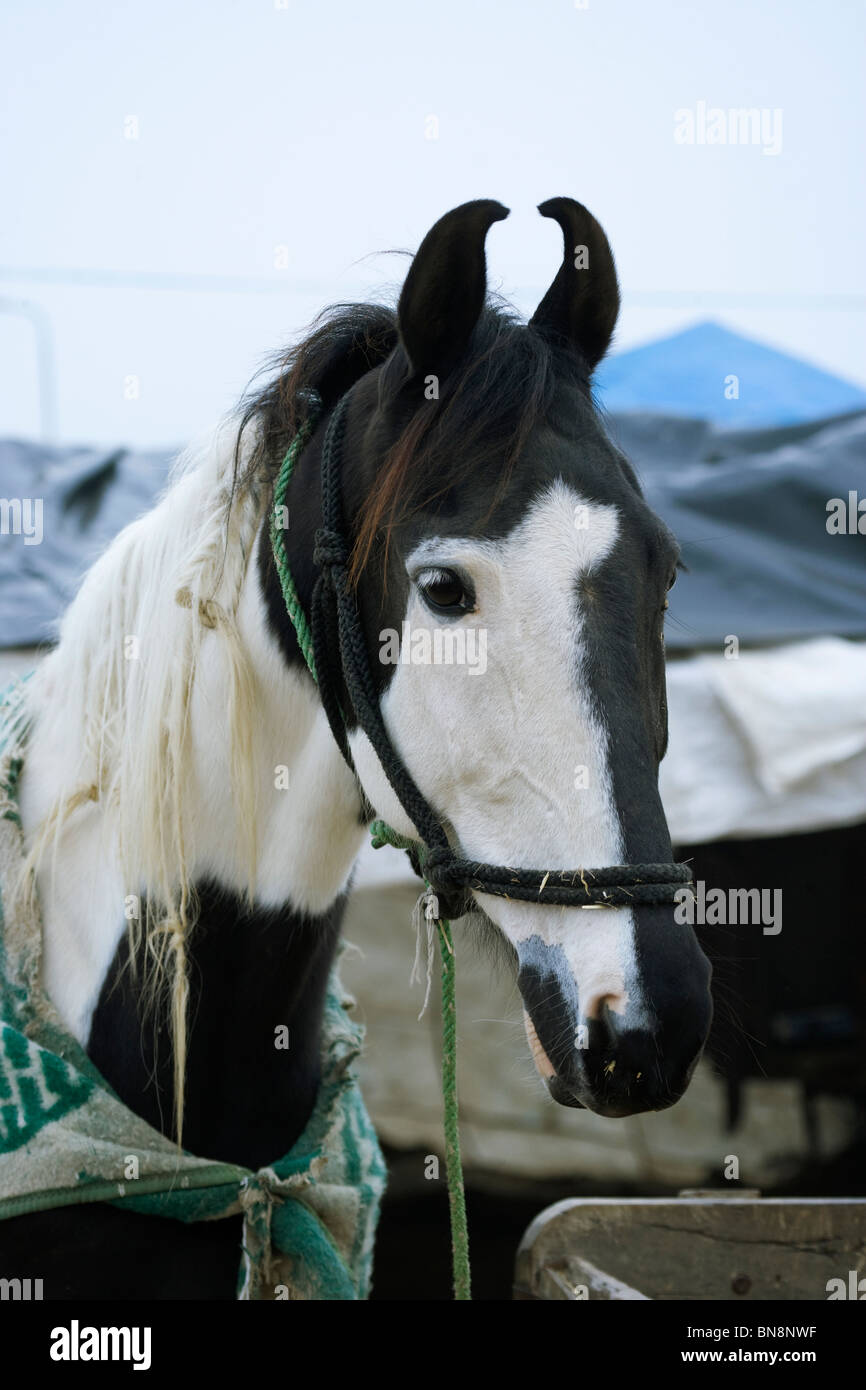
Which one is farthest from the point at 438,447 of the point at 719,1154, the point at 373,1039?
the point at 719,1154

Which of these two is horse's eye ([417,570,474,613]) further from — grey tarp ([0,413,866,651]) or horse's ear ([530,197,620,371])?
grey tarp ([0,413,866,651])

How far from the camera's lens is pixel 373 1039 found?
462cm

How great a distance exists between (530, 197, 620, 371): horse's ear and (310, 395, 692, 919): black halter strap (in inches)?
13.2

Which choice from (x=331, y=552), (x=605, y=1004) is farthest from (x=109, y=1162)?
(x=331, y=552)

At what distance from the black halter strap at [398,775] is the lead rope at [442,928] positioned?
3cm

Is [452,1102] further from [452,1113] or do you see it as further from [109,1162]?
[109,1162]

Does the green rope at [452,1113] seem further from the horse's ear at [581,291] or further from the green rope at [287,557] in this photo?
the horse's ear at [581,291]

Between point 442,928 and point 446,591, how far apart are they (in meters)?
0.52

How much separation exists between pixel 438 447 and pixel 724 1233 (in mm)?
1681

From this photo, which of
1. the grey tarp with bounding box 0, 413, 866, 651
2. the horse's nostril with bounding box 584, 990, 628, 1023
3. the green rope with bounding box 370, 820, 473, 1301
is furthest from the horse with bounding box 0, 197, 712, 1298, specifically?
the grey tarp with bounding box 0, 413, 866, 651

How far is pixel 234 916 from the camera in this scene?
1.69m

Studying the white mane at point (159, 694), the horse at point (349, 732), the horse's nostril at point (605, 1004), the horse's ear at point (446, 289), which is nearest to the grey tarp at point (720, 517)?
the white mane at point (159, 694)

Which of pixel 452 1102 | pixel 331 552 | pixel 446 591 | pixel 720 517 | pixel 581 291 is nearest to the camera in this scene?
pixel 446 591
